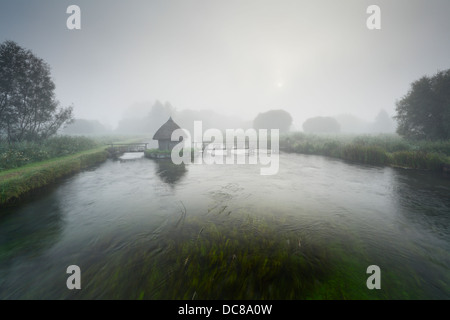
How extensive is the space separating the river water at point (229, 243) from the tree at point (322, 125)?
86853mm

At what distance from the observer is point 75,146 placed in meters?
23.8

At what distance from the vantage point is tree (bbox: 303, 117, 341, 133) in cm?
8706

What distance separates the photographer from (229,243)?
237 inches

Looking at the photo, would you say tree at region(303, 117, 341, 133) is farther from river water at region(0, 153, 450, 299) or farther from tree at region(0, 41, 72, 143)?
tree at region(0, 41, 72, 143)

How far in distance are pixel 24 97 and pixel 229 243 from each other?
29.5 metres

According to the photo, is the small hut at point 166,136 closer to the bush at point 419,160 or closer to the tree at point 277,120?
the bush at point 419,160

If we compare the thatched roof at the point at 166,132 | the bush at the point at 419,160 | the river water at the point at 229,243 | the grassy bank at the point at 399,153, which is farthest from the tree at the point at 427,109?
the thatched roof at the point at 166,132

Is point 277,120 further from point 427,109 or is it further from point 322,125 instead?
point 427,109

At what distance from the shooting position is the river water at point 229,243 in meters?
4.25

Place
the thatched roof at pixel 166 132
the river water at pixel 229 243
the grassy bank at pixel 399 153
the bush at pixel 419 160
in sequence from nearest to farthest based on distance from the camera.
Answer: the river water at pixel 229 243
the bush at pixel 419 160
the grassy bank at pixel 399 153
the thatched roof at pixel 166 132

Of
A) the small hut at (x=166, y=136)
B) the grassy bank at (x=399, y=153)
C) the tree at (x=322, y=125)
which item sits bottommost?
the grassy bank at (x=399, y=153)

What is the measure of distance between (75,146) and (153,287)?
92.8 ft

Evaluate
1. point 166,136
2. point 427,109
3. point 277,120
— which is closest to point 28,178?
point 166,136
